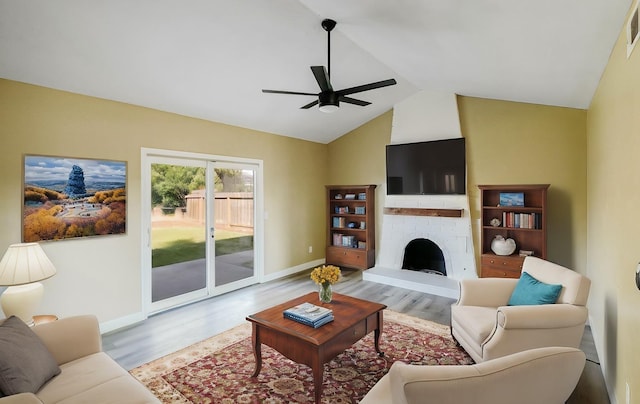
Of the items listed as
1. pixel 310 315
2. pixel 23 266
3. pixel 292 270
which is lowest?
pixel 292 270

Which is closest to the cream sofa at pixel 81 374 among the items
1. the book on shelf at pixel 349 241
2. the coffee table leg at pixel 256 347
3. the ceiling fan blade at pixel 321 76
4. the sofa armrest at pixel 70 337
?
the sofa armrest at pixel 70 337

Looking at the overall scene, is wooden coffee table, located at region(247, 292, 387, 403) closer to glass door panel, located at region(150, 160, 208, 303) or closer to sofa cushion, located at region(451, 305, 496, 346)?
sofa cushion, located at region(451, 305, 496, 346)

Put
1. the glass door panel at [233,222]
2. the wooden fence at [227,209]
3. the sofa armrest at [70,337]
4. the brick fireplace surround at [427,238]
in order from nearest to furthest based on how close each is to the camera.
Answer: the sofa armrest at [70,337] → the wooden fence at [227,209] → the glass door panel at [233,222] → the brick fireplace surround at [427,238]

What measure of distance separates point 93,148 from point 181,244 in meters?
1.58

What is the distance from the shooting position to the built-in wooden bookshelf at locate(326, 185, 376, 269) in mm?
5863

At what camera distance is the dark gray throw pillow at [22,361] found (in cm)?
157

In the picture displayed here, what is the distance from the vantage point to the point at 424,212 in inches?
205

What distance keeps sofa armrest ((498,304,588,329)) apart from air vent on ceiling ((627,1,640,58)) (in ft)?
5.62

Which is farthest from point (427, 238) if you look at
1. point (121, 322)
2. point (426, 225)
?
point (121, 322)

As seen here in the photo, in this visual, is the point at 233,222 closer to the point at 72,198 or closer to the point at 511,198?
the point at 72,198

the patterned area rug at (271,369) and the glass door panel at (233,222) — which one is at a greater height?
the glass door panel at (233,222)

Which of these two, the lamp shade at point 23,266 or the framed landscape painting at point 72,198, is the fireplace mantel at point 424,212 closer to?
the framed landscape painting at point 72,198

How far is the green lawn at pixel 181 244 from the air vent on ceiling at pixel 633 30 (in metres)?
4.56

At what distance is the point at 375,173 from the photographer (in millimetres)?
5918
